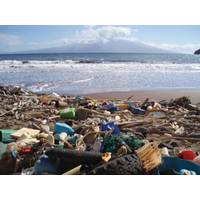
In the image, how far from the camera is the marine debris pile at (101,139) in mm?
4664

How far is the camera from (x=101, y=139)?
5.46 m

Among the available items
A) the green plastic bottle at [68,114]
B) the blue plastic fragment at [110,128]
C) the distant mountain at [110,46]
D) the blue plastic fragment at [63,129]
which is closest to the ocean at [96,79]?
the distant mountain at [110,46]

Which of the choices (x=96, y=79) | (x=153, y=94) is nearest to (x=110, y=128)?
(x=153, y=94)

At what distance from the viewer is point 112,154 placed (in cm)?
496

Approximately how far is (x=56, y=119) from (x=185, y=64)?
9664 mm

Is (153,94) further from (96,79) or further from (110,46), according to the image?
(96,79)

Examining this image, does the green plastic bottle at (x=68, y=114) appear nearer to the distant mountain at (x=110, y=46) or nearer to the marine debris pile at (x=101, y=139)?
the marine debris pile at (x=101, y=139)

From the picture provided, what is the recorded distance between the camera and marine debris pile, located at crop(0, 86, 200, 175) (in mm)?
4664

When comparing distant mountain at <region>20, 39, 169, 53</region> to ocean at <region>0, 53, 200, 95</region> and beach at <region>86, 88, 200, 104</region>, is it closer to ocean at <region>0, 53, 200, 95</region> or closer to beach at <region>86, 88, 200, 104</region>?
beach at <region>86, 88, 200, 104</region>

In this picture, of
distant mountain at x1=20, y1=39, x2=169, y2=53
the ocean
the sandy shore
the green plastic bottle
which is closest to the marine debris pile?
the green plastic bottle

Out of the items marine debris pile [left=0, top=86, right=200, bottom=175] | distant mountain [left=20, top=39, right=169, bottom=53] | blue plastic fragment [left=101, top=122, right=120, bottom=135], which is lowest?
marine debris pile [left=0, top=86, right=200, bottom=175]
